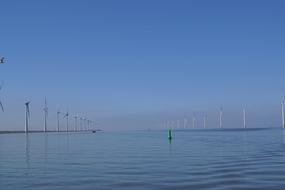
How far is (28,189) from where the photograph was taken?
79.0ft

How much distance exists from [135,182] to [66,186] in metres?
3.86

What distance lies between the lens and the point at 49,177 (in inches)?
1150

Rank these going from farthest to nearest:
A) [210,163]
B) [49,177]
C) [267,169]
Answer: [210,163], [267,169], [49,177]

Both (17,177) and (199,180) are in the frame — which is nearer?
(199,180)

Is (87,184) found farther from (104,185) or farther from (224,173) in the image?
(224,173)

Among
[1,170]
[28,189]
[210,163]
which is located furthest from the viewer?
[210,163]

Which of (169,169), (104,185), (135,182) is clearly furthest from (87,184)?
(169,169)

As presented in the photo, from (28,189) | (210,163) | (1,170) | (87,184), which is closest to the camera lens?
(28,189)

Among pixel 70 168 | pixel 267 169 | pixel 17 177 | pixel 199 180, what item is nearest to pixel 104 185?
pixel 199 180

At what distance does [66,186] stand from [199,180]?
24.2 ft

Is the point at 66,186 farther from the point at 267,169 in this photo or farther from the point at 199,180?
the point at 267,169

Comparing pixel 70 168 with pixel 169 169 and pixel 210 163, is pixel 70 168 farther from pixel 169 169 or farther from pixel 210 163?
pixel 210 163

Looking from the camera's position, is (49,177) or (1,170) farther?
(1,170)

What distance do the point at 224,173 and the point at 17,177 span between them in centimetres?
1289
